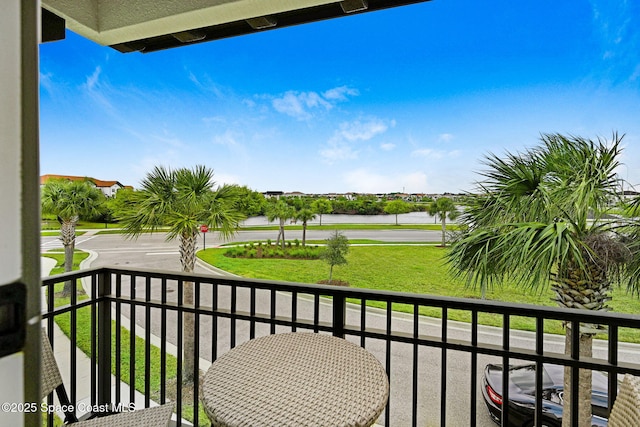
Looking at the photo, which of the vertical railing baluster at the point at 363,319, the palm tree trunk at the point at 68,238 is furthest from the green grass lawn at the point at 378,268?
the vertical railing baluster at the point at 363,319

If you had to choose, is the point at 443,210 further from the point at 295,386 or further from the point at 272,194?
the point at 295,386

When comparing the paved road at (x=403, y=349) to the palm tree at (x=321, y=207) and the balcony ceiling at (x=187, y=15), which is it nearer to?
the palm tree at (x=321, y=207)

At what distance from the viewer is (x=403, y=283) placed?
5.41 m

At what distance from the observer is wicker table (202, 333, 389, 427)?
33.3 inches

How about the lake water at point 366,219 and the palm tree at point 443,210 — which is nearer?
the palm tree at point 443,210

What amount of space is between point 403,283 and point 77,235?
5145 mm

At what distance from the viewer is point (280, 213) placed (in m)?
5.52

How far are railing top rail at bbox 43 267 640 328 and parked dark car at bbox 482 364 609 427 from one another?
2235mm

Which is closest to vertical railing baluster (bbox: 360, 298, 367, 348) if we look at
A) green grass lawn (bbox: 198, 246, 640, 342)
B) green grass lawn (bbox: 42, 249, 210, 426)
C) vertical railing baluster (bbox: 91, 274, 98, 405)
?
green grass lawn (bbox: 42, 249, 210, 426)

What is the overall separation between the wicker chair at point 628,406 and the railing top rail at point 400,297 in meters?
0.38

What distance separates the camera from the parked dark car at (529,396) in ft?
10.0

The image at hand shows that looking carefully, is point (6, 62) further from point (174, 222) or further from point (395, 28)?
point (395, 28)

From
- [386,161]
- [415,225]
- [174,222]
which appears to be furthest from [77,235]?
[386,161]

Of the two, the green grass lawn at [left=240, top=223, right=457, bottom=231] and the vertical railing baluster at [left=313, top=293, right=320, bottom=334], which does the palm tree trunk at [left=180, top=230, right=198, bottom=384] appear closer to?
the green grass lawn at [left=240, top=223, right=457, bottom=231]
